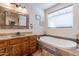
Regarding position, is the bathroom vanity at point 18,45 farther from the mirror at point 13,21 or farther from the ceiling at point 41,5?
the ceiling at point 41,5

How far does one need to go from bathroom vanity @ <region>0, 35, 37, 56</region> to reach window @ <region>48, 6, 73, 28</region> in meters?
0.36

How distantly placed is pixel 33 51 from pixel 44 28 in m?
0.42

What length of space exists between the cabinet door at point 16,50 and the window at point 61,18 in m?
0.64

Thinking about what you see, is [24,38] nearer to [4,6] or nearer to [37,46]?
[37,46]

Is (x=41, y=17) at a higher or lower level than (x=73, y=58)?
higher

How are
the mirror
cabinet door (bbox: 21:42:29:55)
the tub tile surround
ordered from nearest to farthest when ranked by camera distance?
the tub tile surround < the mirror < cabinet door (bbox: 21:42:29:55)

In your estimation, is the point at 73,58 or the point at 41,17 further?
the point at 41,17

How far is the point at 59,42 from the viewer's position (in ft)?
4.77

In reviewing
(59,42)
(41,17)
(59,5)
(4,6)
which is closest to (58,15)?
(59,5)

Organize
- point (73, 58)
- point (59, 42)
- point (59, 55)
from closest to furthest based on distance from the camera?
1. point (73, 58)
2. point (59, 55)
3. point (59, 42)

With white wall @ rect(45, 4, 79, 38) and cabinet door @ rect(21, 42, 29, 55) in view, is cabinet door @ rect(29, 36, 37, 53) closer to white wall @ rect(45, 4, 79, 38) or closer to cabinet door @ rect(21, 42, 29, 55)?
cabinet door @ rect(21, 42, 29, 55)

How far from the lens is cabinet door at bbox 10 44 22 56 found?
1.41 meters

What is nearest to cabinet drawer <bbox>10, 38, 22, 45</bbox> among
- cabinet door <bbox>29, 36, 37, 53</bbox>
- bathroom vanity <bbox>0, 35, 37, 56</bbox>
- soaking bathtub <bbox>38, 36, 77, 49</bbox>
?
bathroom vanity <bbox>0, 35, 37, 56</bbox>

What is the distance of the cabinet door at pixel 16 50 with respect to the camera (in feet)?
4.63
